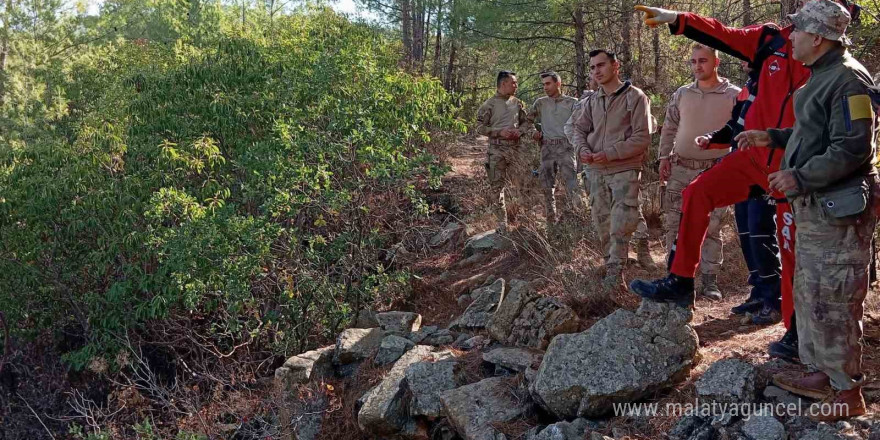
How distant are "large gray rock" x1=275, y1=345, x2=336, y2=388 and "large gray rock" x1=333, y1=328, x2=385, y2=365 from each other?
0.31ft

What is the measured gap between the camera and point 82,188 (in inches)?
319

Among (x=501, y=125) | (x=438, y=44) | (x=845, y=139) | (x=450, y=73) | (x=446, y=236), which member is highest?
(x=438, y=44)

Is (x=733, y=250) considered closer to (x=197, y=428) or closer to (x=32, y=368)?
(x=197, y=428)

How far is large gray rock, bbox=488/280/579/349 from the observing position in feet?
15.3

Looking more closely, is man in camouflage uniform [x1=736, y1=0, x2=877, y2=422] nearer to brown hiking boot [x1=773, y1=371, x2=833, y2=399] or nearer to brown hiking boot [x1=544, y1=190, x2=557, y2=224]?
brown hiking boot [x1=773, y1=371, x2=833, y2=399]

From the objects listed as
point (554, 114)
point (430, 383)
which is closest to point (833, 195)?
point (430, 383)

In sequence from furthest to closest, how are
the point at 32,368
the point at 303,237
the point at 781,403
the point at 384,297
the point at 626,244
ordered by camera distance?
the point at 32,368, the point at 384,297, the point at 303,237, the point at 626,244, the point at 781,403

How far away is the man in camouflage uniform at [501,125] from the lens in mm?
8570

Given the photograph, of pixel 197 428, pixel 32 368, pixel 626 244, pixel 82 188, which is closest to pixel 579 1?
pixel 626 244

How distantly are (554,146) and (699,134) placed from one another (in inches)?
116

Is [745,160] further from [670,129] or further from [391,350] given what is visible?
[391,350]

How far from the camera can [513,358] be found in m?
4.54

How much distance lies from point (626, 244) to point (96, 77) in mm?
11797

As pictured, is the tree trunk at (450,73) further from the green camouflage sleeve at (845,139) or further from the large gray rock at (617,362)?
the green camouflage sleeve at (845,139)
